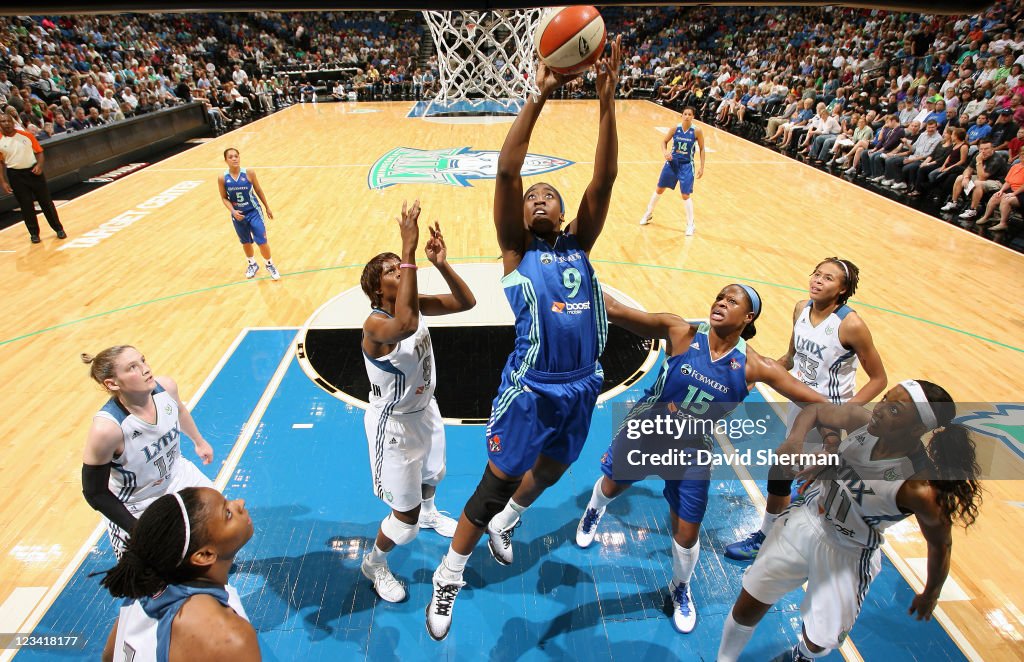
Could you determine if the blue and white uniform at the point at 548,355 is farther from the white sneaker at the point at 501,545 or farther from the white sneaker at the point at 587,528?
the white sneaker at the point at 587,528

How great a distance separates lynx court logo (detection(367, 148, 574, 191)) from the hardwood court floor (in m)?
0.36

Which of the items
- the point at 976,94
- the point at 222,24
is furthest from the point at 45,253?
the point at 222,24

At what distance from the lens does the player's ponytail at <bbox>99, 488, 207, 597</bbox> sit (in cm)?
178

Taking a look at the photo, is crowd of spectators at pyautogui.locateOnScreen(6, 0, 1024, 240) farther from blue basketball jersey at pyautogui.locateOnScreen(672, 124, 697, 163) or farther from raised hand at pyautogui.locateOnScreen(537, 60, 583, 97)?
blue basketball jersey at pyautogui.locateOnScreen(672, 124, 697, 163)

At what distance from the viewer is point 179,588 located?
1.87m

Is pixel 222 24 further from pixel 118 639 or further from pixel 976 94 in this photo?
pixel 118 639

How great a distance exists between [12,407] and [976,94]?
16.8 metres

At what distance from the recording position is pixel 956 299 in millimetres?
7535

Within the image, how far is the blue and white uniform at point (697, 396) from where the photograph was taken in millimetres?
3105

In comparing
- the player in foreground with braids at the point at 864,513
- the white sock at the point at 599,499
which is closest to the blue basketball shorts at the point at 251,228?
the white sock at the point at 599,499

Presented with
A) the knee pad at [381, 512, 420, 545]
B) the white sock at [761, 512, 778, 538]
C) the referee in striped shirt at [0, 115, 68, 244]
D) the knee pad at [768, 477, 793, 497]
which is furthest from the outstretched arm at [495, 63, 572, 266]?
the referee in striped shirt at [0, 115, 68, 244]

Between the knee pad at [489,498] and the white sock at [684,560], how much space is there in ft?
3.44

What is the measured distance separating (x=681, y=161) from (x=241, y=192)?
6.21 meters

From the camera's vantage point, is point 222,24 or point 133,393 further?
point 222,24
